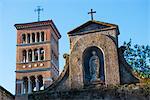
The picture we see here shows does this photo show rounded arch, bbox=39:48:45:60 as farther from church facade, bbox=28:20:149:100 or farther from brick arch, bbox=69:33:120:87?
brick arch, bbox=69:33:120:87

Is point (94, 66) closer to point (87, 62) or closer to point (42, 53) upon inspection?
point (87, 62)

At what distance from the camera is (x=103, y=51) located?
16531mm

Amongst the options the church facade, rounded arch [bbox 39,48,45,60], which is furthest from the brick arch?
rounded arch [bbox 39,48,45,60]

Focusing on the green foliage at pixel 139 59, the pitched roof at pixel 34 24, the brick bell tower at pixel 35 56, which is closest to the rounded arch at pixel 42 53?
the brick bell tower at pixel 35 56

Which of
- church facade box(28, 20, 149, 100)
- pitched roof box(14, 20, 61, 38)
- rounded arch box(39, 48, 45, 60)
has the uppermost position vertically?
pitched roof box(14, 20, 61, 38)

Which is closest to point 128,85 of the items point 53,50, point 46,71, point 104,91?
point 104,91

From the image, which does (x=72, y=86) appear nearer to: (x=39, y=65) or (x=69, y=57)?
(x=69, y=57)

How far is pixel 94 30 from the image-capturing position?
16938mm

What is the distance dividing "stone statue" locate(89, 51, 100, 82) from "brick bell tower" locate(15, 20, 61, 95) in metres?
20.3

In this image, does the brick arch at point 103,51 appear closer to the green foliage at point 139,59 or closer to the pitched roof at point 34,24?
the green foliage at point 139,59

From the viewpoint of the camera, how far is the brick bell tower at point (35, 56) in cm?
3734

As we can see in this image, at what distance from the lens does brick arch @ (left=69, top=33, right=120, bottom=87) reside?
1617 cm

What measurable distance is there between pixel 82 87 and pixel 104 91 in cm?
106

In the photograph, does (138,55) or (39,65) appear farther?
(39,65)
